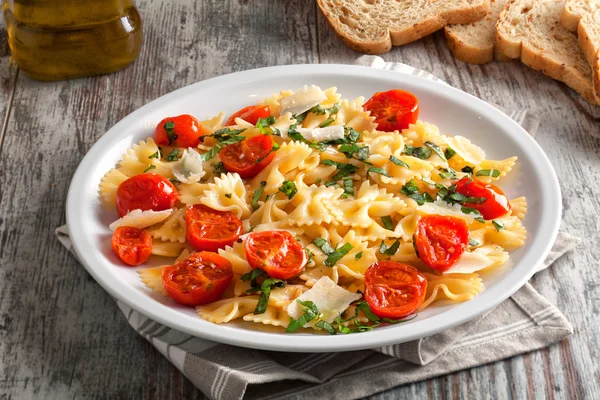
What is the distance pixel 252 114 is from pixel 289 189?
0.99 metres

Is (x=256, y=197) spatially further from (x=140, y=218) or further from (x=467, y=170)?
(x=467, y=170)

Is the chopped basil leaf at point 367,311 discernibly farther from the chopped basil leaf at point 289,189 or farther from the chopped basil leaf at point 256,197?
the chopped basil leaf at point 256,197

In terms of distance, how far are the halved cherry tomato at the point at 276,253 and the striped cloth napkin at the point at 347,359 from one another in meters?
0.46

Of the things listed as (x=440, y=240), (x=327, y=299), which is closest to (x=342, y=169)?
(x=440, y=240)

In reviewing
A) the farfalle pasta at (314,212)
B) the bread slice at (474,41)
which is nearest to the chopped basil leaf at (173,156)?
the farfalle pasta at (314,212)

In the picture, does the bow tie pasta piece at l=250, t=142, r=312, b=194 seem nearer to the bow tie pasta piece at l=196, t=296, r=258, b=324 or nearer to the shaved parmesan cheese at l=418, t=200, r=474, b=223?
the shaved parmesan cheese at l=418, t=200, r=474, b=223

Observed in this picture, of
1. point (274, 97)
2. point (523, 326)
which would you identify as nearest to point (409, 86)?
point (274, 97)

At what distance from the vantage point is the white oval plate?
3811 millimetres

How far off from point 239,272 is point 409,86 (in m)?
2.23

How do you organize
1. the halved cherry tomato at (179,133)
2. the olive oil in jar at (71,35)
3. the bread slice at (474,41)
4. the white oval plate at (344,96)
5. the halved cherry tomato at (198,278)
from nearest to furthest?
1. the white oval plate at (344,96)
2. the halved cherry tomato at (198,278)
3. the halved cherry tomato at (179,133)
4. the olive oil in jar at (71,35)
5. the bread slice at (474,41)

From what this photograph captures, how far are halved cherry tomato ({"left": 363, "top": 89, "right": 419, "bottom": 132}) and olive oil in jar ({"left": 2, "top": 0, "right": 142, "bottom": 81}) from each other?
229 centimetres

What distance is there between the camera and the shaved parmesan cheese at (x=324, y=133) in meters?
4.95

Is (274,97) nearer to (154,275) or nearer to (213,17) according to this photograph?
(154,275)

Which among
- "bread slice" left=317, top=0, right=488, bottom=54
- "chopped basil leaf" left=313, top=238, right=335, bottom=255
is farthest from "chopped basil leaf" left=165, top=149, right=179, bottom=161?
"bread slice" left=317, top=0, right=488, bottom=54
